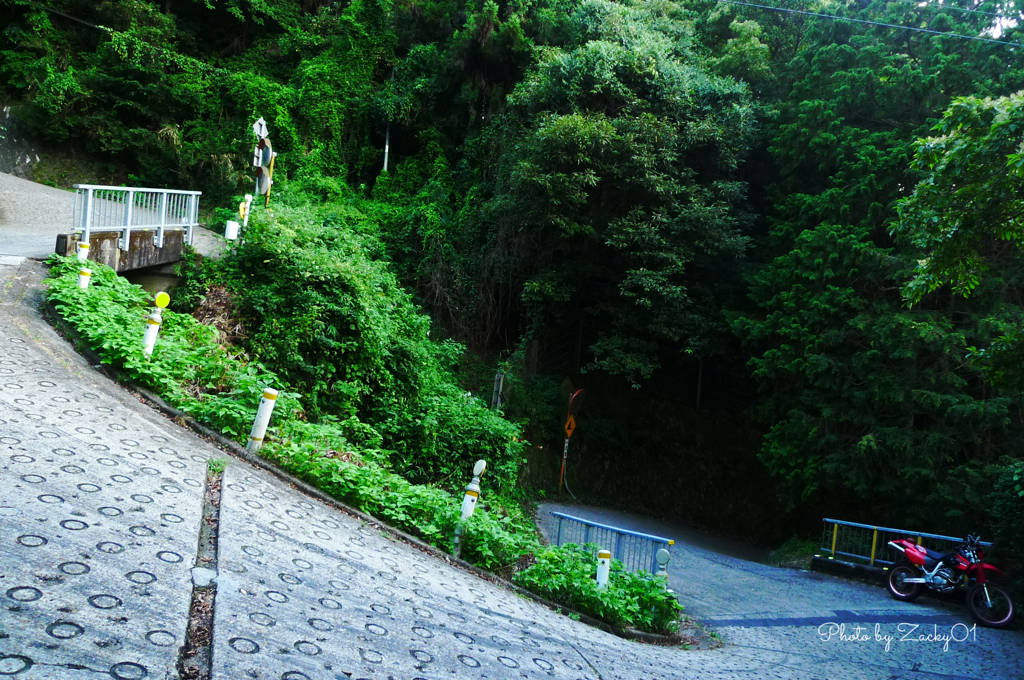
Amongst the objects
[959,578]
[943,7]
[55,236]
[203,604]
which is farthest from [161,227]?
[943,7]

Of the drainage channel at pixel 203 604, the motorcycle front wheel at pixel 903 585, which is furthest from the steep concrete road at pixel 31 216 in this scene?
the motorcycle front wheel at pixel 903 585

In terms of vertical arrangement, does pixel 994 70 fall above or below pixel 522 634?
above

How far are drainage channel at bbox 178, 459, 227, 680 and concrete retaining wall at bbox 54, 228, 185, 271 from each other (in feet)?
19.7

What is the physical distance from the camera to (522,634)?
15.5 feet

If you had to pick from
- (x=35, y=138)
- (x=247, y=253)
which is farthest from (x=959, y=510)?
(x=35, y=138)

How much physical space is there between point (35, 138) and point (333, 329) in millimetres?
16944

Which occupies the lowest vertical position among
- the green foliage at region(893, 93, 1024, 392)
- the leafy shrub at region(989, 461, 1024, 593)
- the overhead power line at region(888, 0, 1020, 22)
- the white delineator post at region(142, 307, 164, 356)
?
the leafy shrub at region(989, 461, 1024, 593)

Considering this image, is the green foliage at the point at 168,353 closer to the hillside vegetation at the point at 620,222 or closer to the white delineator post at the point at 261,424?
the white delineator post at the point at 261,424

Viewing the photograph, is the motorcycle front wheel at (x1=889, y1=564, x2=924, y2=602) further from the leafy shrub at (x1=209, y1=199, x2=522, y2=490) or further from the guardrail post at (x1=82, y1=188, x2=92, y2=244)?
the guardrail post at (x1=82, y1=188, x2=92, y2=244)

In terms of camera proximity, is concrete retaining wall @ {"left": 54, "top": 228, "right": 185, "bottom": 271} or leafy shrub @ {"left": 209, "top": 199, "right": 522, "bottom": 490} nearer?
concrete retaining wall @ {"left": 54, "top": 228, "right": 185, "bottom": 271}

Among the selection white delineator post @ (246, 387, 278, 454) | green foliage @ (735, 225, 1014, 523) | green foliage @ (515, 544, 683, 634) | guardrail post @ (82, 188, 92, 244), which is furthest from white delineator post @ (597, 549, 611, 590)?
guardrail post @ (82, 188, 92, 244)

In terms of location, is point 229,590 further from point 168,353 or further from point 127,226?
point 127,226

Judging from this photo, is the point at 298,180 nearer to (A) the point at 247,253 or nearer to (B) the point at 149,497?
(A) the point at 247,253

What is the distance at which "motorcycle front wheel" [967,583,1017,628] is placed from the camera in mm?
8094
